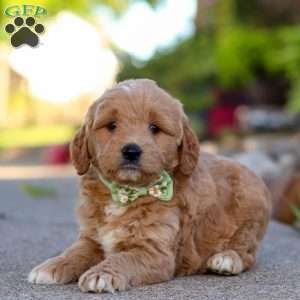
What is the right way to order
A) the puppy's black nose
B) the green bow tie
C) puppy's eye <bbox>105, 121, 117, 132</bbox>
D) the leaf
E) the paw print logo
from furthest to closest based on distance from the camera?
1. the leaf
2. the paw print logo
3. the green bow tie
4. puppy's eye <bbox>105, 121, 117, 132</bbox>
5. the puppy's black nose

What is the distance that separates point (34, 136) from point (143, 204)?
22.4m

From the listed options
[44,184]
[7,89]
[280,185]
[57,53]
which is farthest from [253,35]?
[7,89]

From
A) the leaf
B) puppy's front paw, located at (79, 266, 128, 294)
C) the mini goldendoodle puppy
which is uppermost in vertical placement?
the mini goldendoodle puppy

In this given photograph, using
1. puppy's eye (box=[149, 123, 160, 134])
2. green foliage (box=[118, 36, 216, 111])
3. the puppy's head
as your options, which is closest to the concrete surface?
Answer: the puppy's head

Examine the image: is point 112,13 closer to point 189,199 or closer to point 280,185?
point 280,185

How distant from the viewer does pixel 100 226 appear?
4742 millimetres

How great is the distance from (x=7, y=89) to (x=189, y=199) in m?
23.7

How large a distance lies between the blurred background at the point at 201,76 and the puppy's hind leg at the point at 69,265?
20.5ft

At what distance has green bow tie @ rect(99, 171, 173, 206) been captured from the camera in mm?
4641

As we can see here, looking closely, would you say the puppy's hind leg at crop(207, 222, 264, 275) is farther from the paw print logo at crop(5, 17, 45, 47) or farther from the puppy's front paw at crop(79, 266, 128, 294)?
the paw print logo at crop(5, 17, 45, 47)

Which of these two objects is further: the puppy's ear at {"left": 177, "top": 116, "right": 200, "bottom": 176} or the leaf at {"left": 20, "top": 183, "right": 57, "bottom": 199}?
the leaf at {"left": 20, "top": 183, "right": 57, "bottom": 199}

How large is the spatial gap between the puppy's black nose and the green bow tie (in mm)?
322

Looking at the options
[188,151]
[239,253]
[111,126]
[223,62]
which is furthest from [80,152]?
[223,62]

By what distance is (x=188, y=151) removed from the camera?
473 cm
